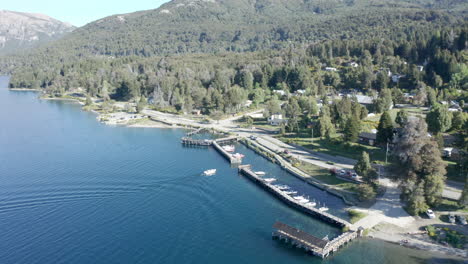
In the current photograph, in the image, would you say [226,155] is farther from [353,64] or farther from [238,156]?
[353,64]

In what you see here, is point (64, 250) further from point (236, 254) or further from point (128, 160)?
point (128, 160)

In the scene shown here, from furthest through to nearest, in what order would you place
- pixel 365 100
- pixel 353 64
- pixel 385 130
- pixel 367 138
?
pixel 353 64
pixel 365 100
pixel 367 138
pixel 385 130

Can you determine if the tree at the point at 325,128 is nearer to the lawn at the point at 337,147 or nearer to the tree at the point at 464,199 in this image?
the lawn at the point at 337,147

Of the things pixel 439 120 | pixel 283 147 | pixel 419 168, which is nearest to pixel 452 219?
pixel 419 168

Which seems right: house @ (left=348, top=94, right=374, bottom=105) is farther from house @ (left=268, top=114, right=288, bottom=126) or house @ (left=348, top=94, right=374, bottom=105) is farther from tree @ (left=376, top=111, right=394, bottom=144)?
tree @ (left=376, top=111, right=394, bottom=144)

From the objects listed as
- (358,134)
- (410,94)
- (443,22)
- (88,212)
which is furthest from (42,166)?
(443,22)

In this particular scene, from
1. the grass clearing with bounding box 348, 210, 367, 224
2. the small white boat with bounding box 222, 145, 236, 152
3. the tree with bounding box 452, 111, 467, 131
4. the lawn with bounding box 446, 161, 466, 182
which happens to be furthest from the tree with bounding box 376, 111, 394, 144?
the small white boat with bounding box 222, 145, 236, 152

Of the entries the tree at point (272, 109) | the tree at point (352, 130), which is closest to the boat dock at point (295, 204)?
the tree at point (352, 130)
